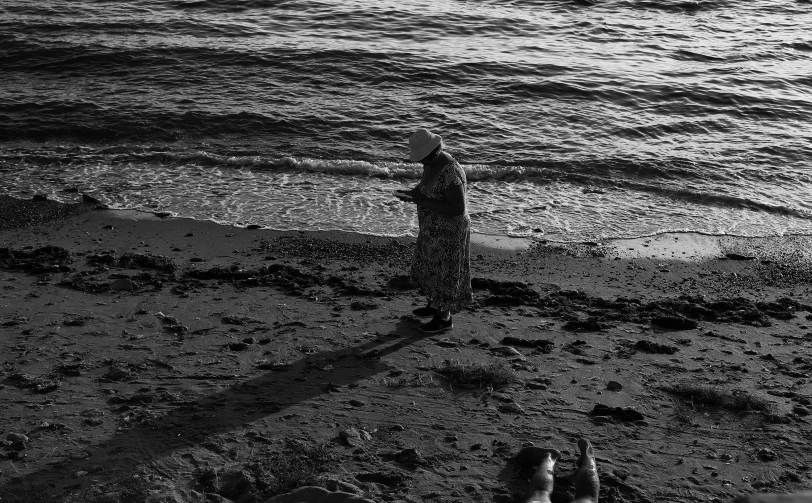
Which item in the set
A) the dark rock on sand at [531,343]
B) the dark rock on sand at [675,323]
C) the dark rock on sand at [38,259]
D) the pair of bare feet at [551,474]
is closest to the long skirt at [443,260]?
the dark rock on sand at [531,343]

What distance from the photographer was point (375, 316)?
6.99 meters

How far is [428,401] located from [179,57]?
1360 centimetres

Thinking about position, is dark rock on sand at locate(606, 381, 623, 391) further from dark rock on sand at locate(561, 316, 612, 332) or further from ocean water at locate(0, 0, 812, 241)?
ocean water at locate(0, 0, 812, 241)

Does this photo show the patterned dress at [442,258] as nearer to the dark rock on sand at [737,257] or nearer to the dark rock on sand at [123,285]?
the dark rock on sand at [123,285]

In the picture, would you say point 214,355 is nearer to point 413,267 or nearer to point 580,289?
point 413,267

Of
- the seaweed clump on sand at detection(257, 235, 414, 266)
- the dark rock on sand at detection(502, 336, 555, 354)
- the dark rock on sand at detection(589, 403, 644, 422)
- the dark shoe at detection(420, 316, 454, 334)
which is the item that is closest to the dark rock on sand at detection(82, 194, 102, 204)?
the seaweed clump on sand at detection(257, 235, 414, 266)

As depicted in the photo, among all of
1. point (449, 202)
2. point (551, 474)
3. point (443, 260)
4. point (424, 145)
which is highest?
point (424, 145)

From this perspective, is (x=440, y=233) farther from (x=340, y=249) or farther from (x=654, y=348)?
(x=340, y=249)

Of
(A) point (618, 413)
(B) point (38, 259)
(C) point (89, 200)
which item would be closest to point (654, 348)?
(A) point (618, 413)

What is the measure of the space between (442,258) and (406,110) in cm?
867

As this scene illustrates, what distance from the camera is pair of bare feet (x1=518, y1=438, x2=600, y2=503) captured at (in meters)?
4.45

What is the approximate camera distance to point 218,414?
529 cm

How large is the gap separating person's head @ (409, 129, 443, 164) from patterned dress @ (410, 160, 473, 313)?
264 millimetres

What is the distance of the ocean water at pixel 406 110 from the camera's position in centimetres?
1056
